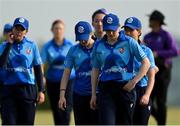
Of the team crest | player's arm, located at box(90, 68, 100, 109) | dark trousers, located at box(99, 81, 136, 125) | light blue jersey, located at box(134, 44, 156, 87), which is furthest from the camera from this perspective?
the team crest

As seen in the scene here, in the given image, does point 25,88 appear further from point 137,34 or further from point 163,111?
point 163,111

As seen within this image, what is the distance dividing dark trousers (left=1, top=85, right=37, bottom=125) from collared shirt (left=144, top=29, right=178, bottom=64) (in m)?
4.82

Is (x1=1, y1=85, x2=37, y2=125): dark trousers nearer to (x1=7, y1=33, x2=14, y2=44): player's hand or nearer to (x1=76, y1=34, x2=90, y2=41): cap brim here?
(x1=7, y1=33, x2=14, y2=44): player's hand

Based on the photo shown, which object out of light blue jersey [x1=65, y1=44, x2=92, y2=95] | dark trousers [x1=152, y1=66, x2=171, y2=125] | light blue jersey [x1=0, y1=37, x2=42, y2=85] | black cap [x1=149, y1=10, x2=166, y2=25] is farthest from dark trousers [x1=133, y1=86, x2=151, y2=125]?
black cap [x1=149, y1=10, x2=166, y2=25]

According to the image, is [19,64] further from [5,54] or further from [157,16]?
[157,16]

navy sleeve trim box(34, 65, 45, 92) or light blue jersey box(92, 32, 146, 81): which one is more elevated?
light blue jersey box(92, 32, 146, 81)

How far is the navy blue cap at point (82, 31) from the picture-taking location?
47.3 ft

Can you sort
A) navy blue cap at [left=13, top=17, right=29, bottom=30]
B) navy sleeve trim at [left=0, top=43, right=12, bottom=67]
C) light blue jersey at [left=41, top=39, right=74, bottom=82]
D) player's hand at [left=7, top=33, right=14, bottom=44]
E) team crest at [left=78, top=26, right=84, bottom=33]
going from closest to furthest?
1. team crest at [left=78, top=26, right=84, bottom=33]
2. navy blue cap at [left=13, top=17, right=29, bottom=30]
3. navy sleeve trim at [left=0, top=43, right=12, bottom=67]
4. player's hand at [left=7, top=33, right=14, bottom=44]
5. light blue jersey at [left=41, top=39, right=74, bottom=82]

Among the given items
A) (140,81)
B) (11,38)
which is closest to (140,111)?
(140,81)

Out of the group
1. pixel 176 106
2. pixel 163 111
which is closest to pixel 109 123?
pixel 163 111

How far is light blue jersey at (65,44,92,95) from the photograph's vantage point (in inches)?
581

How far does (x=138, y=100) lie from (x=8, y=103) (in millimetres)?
2102

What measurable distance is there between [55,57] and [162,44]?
2413mm

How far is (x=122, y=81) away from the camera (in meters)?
13.2
